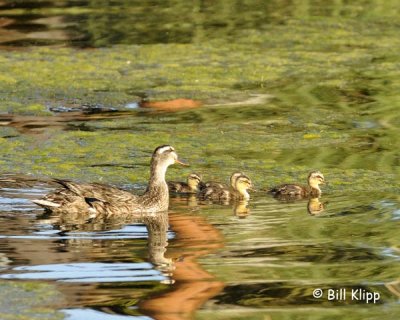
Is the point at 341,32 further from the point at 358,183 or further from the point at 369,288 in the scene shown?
the point at 369,288

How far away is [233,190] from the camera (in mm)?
12586

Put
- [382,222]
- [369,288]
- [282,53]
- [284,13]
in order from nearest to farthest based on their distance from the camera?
[369,288] < [382,222] < [282,53] < [284,13]

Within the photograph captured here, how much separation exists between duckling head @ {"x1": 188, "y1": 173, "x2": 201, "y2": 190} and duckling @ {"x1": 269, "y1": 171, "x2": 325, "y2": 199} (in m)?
0.76

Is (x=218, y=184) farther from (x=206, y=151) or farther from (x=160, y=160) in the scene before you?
(x=206, y=151)

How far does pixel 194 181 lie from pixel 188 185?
154 millimetres

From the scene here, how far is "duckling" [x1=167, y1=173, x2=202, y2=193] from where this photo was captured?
42.9 ft

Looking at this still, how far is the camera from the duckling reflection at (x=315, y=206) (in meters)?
12.2

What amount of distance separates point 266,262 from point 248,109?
296 inches

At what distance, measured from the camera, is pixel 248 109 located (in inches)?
687

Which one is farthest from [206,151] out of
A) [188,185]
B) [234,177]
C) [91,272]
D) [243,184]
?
[91,272]

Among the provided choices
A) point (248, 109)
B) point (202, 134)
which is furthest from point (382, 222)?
point (248, 109)

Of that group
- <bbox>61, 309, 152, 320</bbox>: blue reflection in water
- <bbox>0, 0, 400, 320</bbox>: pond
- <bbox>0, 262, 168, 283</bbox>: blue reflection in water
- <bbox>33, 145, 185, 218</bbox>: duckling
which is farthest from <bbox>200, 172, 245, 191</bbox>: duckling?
<bbox>61, 309, 152, 320</bbox>: blue reflection in water

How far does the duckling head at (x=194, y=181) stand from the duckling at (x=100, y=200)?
655 millimetres

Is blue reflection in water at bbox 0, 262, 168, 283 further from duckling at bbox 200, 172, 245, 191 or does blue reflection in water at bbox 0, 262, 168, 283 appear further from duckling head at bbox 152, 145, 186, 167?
duckling at bbox 200, 172, 245, 191
